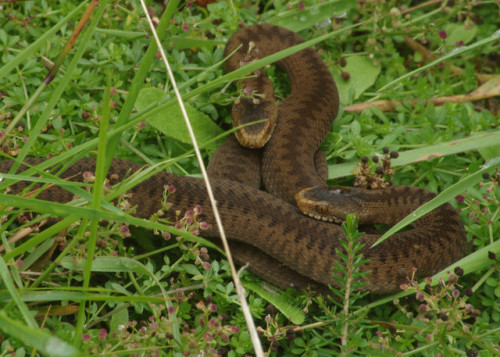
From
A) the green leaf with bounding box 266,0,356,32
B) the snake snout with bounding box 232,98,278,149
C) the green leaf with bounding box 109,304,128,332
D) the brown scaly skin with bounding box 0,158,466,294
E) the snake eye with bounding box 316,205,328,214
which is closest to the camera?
the green leaf with bounding box 109,304,128,332

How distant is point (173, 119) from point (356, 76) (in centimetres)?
172

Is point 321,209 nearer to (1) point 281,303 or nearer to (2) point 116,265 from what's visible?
(1) point 281,303

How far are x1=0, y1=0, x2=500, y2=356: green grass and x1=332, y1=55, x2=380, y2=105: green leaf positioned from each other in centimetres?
1

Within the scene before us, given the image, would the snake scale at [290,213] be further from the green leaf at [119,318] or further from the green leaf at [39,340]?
the green leaf at [39,340]

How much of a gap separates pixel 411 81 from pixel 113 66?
2436mm

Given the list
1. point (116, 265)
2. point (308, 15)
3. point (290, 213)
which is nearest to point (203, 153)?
point (290, 213)

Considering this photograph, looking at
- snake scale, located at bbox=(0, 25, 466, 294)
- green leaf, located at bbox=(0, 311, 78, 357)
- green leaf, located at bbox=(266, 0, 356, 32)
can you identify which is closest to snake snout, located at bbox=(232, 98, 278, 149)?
snake scale, located at bbox=(0, 25, 466, 294)

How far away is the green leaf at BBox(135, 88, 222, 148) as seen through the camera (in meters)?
4.29

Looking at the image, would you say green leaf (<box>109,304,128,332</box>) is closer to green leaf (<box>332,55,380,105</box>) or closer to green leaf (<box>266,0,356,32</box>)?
green leaf (<box>332,55,380,105</box>)

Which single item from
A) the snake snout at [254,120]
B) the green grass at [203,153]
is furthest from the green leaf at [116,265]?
the snake snout at [254,120]

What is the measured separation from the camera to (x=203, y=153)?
178 inches

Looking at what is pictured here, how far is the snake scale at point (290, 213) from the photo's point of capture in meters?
3.75

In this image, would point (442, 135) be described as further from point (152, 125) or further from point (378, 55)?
point (152, 125)

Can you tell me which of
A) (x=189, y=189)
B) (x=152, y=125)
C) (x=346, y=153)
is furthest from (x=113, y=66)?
(x=346, y=153)
